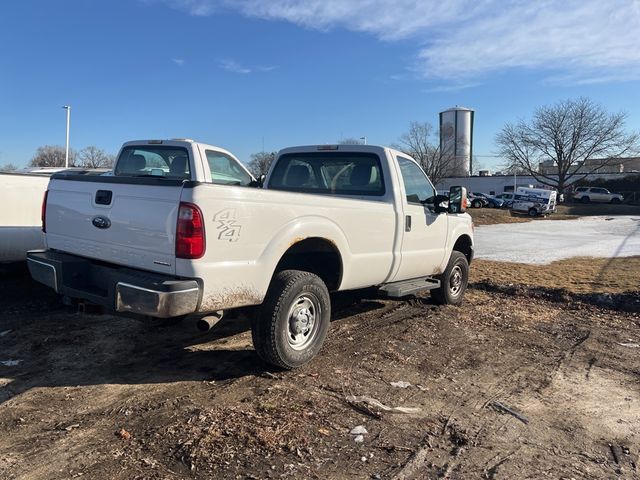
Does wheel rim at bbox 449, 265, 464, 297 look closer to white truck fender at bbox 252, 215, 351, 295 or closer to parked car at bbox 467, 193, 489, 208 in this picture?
white truck fender at bbox 252, 215, 351, 295

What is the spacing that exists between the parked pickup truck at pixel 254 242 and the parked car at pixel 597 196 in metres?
62.8

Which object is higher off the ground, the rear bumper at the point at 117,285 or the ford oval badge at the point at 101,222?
the ford oval badge at the point at 101,222

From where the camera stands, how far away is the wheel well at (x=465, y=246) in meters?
7.88

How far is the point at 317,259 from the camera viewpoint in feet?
17.2

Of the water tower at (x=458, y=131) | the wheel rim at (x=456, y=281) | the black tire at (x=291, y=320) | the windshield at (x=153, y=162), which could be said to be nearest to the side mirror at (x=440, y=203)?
the wheel rim at (x=456, y=281)

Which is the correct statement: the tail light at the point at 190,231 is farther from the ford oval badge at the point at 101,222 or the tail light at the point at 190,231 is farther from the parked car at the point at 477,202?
the parked car at the point at 477,202

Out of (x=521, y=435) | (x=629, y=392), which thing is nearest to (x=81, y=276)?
(x=521, y=435)

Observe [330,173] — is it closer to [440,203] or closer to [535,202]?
[440,203]

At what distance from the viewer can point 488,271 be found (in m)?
11.0

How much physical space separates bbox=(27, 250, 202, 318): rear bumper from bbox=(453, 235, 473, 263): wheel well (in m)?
4.98

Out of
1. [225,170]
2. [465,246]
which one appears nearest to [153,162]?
[225,170]

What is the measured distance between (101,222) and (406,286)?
3.36m

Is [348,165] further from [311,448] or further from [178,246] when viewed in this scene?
[311,448]

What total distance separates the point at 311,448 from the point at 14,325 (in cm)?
417
